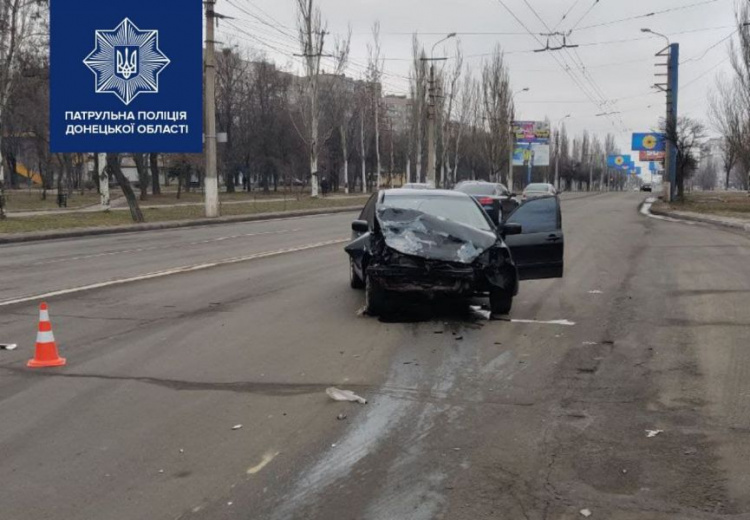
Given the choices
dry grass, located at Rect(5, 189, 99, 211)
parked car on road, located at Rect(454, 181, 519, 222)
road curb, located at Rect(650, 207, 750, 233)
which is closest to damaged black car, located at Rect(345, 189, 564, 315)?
parked car on road, located at Rect(454, 181, 519, 222)

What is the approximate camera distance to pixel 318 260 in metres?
15.0

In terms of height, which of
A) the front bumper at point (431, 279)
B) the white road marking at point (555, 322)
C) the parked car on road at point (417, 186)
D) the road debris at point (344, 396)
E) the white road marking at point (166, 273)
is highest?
the parked car on road at point (417, 186)

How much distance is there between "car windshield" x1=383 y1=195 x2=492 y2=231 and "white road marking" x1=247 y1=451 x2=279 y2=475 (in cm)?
518

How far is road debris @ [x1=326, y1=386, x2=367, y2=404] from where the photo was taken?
5516mm

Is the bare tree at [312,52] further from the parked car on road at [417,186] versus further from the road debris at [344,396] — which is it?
the road debris at [344,396]

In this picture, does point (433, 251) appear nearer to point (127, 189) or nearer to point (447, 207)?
point (447, 207)

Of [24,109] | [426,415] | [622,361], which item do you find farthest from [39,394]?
[24,109]

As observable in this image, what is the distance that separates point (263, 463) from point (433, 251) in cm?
434

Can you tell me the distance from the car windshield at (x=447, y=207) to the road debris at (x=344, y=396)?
3.88 meters

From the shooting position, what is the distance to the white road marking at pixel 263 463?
4.19 m

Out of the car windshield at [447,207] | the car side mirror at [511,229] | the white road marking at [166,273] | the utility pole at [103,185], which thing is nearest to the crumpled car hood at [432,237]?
the car windshield at [447,207]

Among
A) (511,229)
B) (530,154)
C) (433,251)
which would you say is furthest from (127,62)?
(530,154)

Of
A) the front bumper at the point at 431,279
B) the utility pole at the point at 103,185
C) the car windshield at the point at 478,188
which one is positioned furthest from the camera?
the utility pole at the point at 103,185

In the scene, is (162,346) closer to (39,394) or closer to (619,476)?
(39,394)
